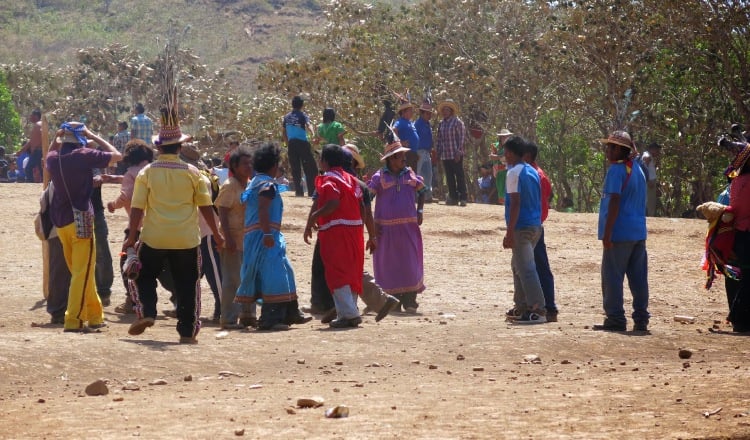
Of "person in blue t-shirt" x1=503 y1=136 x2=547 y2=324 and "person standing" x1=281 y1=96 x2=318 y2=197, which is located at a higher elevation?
"person standing" x1=281 y1=96 x2=318 y2=197

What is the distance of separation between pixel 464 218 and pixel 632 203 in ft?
29.2

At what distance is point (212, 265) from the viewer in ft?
37.2

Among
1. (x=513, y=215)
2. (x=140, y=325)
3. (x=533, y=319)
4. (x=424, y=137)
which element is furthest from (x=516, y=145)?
(x=424, y=137)

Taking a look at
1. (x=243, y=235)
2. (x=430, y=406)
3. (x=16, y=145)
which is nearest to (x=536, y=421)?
(x=430, y=406)

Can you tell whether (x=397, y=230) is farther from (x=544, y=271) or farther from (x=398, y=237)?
(x=544, y=271)

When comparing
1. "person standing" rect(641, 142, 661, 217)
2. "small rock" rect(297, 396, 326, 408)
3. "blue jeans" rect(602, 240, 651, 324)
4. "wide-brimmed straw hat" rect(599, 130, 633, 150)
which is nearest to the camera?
"small rock" rect(297, 396, 326, 408)

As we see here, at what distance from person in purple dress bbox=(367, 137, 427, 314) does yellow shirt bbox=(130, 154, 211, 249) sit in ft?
9.05

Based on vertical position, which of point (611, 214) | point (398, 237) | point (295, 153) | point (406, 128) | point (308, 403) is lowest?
point (308, 403)

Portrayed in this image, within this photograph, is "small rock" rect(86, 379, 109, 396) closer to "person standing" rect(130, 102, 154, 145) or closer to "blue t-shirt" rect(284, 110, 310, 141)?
"blue t-shirt" rect(284, 110, 310, 141)

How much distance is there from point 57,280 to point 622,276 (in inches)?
186

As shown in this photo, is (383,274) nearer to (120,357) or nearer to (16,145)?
(120,357)

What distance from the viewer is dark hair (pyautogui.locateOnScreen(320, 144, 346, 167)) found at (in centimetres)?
1040

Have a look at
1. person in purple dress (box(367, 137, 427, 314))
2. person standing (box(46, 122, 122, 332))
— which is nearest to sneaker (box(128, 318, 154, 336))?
person standing (box(46, 122, 122, 332))

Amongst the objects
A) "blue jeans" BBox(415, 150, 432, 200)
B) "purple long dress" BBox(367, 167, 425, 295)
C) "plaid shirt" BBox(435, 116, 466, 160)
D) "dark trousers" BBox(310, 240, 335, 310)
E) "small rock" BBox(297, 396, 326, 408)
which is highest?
"plaid shirt" BBox(435, 116, 466, 160)
